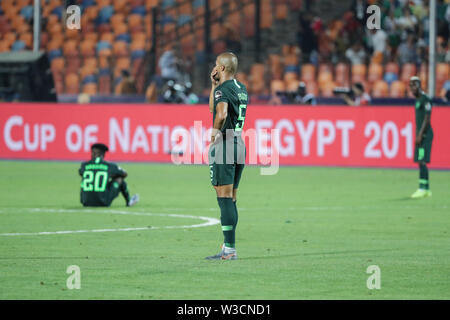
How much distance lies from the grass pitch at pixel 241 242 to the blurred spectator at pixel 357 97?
508 cm

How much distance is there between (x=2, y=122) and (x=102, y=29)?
1064 cm

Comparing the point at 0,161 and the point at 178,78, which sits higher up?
the point at 178,78

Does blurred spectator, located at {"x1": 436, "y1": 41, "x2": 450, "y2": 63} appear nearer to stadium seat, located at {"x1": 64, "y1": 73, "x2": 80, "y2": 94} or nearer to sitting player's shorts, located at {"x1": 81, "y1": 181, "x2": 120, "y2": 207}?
stadium seat, located at {"x1": 64, "y1": 73, "x2": 80, "y2": 94}

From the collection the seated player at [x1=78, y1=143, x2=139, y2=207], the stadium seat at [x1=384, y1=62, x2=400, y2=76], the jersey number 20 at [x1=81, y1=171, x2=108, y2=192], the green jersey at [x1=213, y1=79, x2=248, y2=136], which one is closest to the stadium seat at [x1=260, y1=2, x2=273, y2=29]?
the stadium seat at [x1=384, y1=62, x2=400, y2=76]

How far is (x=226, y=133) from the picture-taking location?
11125 millimetres

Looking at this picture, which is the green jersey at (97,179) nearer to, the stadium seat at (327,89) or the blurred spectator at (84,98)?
the blurred spectator at (84,98)

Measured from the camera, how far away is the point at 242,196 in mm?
19922

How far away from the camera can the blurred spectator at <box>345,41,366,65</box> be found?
32.1m

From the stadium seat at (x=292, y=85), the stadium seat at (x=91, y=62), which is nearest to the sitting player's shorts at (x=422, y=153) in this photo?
the stadium seat at (x=292, y=85)

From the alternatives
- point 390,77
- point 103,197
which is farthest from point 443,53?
point 103,197

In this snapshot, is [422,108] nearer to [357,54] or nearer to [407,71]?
[407,71]

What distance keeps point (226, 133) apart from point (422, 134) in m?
8.99

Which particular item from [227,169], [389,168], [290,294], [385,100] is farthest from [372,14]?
[290,294]
